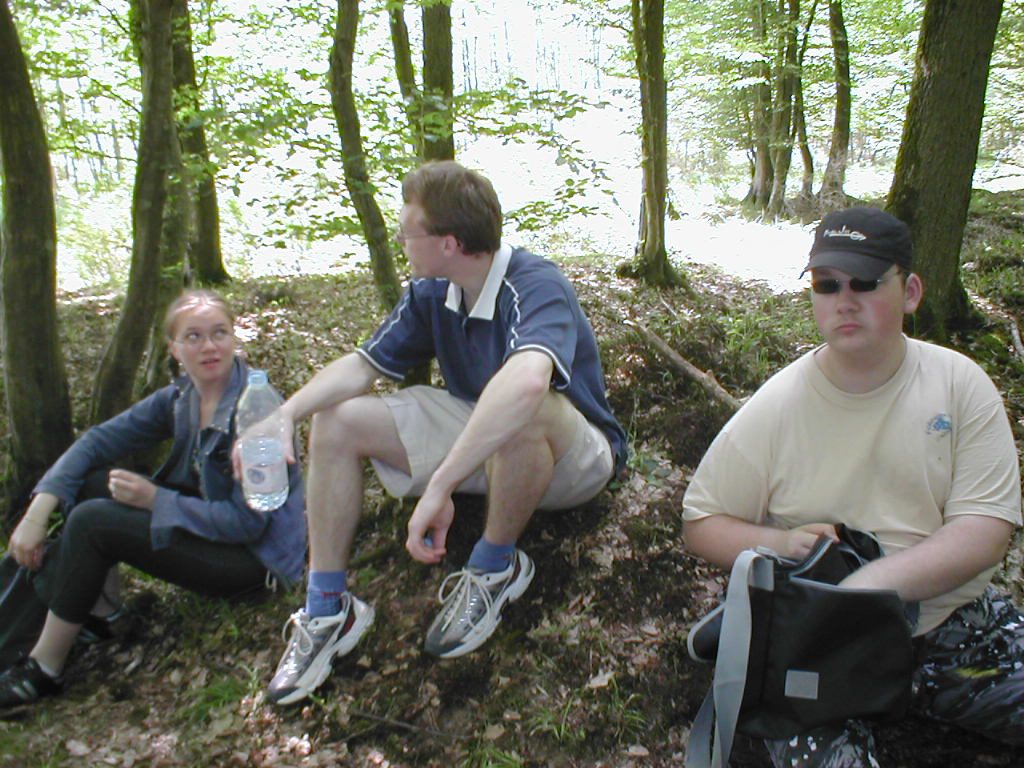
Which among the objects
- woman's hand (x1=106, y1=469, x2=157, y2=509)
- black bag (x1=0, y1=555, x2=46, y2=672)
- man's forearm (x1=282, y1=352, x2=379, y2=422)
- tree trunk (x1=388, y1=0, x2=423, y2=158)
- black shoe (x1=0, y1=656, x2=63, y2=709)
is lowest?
black shoe (x1=0, y1=656, x2=63, y2=709)

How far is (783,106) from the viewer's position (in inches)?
553

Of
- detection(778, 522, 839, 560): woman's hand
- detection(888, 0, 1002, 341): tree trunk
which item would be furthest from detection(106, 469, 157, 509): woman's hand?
detection(888, 0, 1002, 341): tree trunk

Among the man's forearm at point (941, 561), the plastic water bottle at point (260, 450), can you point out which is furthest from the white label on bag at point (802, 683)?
the plastic water bottle at point (260, 450)

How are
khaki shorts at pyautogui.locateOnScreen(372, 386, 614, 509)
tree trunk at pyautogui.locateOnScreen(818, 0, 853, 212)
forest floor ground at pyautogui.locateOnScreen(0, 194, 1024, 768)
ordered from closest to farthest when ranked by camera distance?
forest floor ground at pyautogui.locateOnScreen(0, 194, 1024, 768), khaki shorts at pyautogui.locateOnScreen(372, 386, 614, 509), tree trunk at pyautogui.locateOnScreen(818, 0, 853, 212)

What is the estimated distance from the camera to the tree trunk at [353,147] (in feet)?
12.3

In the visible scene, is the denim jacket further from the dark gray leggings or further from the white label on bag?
the white label on bag

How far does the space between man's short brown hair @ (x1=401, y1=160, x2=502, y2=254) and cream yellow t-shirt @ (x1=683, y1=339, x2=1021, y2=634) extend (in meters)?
1.13

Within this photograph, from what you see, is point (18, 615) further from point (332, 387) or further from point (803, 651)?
point (803, 651)

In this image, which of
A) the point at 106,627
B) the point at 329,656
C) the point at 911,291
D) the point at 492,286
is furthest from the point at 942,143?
the point at 106,627

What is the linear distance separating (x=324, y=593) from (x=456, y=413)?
83 centimetres

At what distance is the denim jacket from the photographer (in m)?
2.94

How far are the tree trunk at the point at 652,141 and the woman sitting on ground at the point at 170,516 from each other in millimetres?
5356

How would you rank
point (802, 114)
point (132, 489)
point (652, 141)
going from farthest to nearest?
point (802, 114) → point (652, 141) → point (132, 489)

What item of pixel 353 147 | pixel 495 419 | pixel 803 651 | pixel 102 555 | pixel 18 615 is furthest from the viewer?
pixel 353 147
